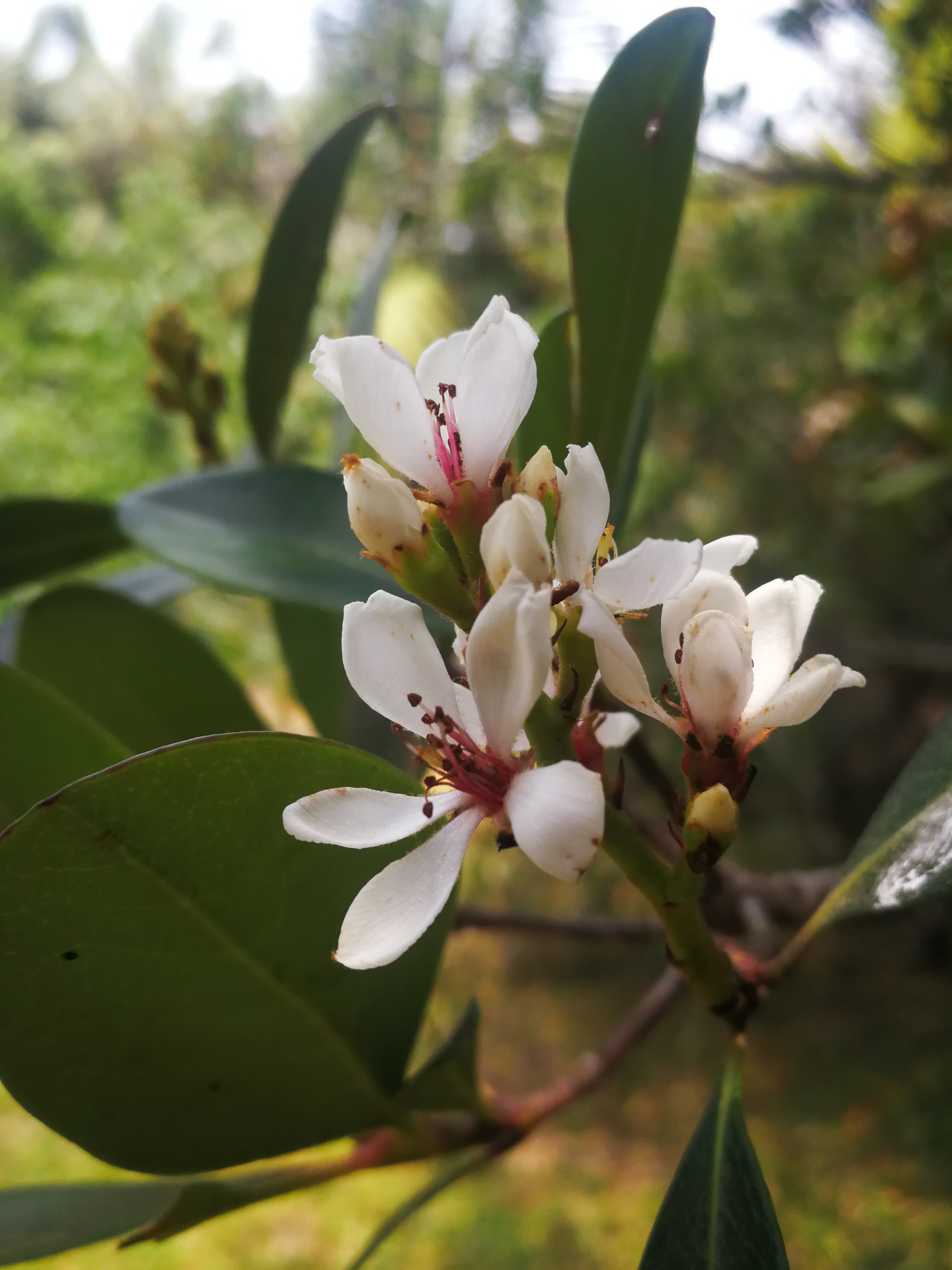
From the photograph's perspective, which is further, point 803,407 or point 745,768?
point 803,407

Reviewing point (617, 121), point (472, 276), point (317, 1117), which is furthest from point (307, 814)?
point (472, 276)

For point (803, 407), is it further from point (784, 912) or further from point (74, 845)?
point (74, 845)

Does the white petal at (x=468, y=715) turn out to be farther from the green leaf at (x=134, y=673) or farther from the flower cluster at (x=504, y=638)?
the green leaf at (x=134, y=673)

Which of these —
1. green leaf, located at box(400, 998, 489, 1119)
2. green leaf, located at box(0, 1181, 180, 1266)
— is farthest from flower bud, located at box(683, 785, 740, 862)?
green leaf, located at box(0, 1181, 180, 1266)

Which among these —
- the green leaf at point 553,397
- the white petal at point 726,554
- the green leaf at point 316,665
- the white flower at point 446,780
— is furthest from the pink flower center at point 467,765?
the green leaf at point 316,665

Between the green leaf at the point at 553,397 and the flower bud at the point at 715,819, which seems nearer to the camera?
the flower bud at the point at 715,819

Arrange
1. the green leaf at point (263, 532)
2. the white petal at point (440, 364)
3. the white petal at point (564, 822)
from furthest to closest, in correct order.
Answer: the green leaf at point (263, 532)
the white petal at point (440, 364)
the white petal at point (564, 822)

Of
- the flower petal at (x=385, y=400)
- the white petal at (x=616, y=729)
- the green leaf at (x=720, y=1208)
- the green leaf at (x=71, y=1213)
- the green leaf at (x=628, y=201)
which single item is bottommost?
the green leaf at (x=71, y=1213)

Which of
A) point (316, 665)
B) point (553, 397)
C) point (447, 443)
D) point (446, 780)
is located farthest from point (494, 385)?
point (316, 665)
